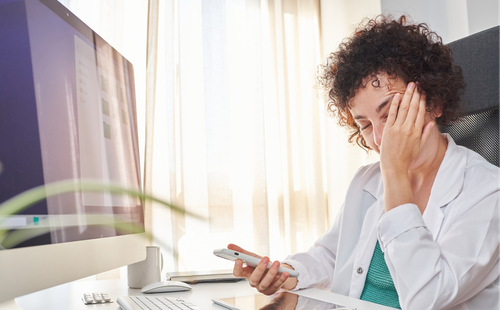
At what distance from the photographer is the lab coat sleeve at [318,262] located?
0.95 m

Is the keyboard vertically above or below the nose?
below

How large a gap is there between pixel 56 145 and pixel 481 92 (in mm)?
943

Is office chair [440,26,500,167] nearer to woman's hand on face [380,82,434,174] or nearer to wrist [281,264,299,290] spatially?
woman's hand on face [380,82,434,174]

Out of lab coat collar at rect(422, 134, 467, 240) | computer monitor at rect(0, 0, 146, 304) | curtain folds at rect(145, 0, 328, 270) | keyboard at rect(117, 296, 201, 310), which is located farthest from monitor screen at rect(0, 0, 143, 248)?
curtain folds at rect(145, 0, 328, 270)

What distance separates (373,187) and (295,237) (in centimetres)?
127

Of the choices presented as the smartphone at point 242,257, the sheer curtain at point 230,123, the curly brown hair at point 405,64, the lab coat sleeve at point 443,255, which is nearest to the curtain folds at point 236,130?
the sheer curtain at point 230,123

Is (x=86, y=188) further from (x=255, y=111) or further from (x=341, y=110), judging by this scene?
(x=255, y=111)

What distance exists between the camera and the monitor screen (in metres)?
0.45

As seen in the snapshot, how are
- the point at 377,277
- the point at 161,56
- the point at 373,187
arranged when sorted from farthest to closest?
the point at 161,56, the point at 373,187, the point at 377,277

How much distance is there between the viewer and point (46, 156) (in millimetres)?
515

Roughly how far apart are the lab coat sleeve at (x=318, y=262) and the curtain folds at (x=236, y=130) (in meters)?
1.10

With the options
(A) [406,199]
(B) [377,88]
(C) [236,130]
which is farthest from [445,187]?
(C) [236,130]

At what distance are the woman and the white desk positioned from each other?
69 millimetres

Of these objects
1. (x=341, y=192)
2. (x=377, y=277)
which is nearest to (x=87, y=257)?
(x=377, y=277)
